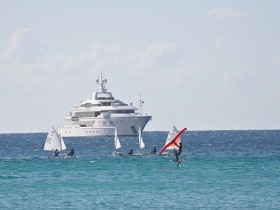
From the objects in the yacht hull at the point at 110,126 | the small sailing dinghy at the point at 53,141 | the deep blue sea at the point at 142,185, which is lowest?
the deep blue sea at the point at 142,185

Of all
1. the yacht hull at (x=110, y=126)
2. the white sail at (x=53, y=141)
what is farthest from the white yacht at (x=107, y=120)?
the white sail at (x=53, y=141)

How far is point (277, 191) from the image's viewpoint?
5272 centimetres

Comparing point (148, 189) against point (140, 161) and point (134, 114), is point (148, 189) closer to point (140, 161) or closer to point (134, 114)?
point (140, 161)

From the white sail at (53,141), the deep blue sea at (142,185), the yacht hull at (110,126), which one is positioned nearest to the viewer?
the deep blue sea at (142,185)

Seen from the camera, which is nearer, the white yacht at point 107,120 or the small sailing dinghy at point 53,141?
the small sailing dinghy at point 53,141

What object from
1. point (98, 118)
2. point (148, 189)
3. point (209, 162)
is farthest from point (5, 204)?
point (98, 118)

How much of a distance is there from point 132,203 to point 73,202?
366cm

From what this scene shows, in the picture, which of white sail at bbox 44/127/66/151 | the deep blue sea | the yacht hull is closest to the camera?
the deep blue sea

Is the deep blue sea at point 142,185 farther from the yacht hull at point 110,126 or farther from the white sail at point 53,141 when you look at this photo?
the yacht hull at point 110,126

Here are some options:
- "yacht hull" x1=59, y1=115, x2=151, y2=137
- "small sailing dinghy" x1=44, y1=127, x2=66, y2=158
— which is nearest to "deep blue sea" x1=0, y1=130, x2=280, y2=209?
"small sailing dinghy" x1=44, y1=127, x2=66, y2=158

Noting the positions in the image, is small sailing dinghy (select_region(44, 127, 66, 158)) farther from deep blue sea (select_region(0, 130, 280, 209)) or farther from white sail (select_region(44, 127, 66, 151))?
deep blue sea (select_region(0, 130, 280, 209))

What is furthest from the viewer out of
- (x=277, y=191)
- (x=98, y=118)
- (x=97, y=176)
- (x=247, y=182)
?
(x=98, y=118)

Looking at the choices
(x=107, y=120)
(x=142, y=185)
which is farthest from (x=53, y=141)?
(x=107, y=120)

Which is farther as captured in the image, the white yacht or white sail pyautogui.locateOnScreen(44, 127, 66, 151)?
the white yacht
